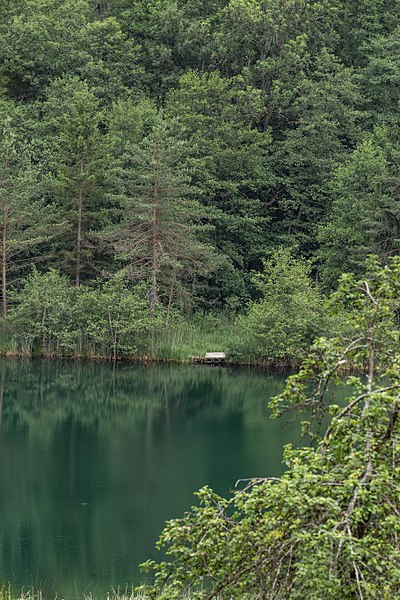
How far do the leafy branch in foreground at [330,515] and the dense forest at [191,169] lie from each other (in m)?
25.1

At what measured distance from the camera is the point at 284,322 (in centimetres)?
3200

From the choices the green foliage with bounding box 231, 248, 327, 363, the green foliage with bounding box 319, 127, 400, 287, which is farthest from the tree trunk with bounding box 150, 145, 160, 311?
the green foliage with bounding box 319, 127, 400, 287

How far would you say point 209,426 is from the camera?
23438 millimetres

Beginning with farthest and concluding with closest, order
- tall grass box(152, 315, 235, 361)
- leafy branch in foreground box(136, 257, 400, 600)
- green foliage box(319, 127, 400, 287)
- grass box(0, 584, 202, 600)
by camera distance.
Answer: green foliage box(319, 127, 400, 287)
tall grass box(152, 315, 235, 361)
grass box(0, 584, 202, 600)
leafy branch in foreground box(136, 257, 400, 600)

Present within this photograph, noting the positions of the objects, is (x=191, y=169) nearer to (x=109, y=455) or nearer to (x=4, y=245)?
(x=4, y=245)

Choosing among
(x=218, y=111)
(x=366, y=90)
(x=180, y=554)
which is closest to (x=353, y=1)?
(x=366, y=90)

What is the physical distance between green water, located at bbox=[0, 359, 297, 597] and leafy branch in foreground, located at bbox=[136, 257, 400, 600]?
5794mm

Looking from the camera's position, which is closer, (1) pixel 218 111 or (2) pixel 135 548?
(2) pixel 135 548

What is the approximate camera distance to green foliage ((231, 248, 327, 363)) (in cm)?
3173

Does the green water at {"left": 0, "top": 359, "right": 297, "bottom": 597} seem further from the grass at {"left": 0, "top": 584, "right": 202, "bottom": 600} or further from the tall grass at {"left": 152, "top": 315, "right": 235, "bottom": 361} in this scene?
the tall grass at {"left": 152, "top": 315, "right": 235, "bottom": 361}

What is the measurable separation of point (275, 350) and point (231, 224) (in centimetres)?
1003

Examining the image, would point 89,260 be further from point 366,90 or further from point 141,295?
point 366,90

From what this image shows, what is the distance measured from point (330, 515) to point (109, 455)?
14.4 meters

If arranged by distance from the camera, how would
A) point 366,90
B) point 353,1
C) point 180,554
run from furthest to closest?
point 353,1 < point 366,90 < point 180,554
